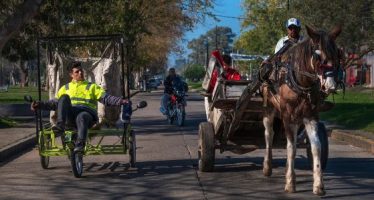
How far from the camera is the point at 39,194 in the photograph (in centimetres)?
1007

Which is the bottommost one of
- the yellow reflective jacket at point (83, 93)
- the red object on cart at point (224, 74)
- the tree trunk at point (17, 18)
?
the yellow reflective jacket at point (83, 93)

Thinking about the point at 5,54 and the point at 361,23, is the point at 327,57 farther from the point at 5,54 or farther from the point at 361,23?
the point at 361,23

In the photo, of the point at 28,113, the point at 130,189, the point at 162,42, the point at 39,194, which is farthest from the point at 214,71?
the point at 162,42

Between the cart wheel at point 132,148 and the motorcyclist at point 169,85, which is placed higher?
the motorcyclist at point 169,85

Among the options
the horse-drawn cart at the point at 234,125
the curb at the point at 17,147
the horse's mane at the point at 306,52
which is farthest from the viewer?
the curb at the point at 17,147

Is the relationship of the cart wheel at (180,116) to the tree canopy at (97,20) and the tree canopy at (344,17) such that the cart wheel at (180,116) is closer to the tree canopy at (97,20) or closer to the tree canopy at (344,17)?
the tree canopy at (97,20)

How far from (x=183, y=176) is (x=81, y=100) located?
2.11 meters

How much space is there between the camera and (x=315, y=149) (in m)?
8.92

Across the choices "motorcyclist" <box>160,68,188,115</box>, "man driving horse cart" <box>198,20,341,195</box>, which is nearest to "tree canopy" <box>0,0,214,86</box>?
"motorcyclist" <box>160,68,188,115</box>

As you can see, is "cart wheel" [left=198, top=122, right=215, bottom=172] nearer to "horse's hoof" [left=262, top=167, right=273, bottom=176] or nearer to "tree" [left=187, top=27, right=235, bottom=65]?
"horse's hoof" [left=262, top=167, right=273, bottom=176]

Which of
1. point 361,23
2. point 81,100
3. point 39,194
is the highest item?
point 361,23

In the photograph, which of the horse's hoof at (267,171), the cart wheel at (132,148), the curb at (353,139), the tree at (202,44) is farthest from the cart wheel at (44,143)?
the tree at (202,44)

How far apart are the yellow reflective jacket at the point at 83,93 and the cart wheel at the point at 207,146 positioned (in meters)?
1.84

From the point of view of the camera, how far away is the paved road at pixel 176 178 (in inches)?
386
